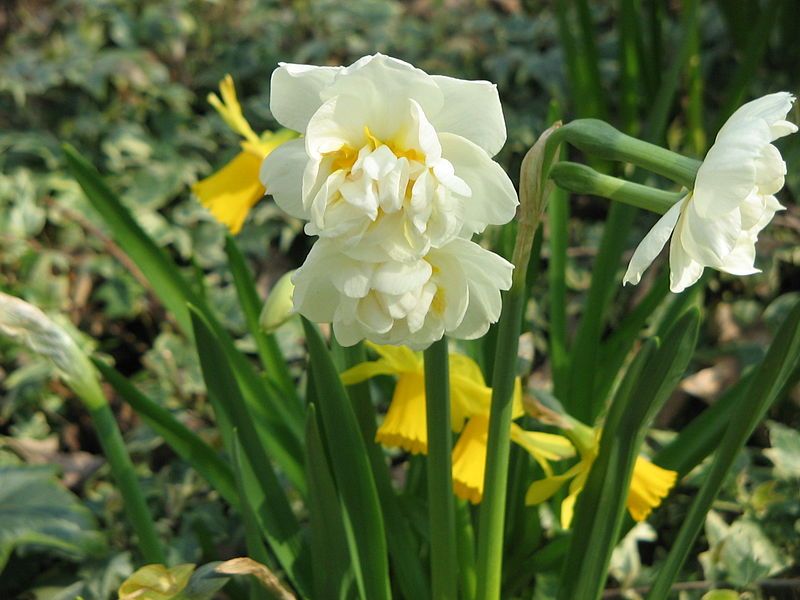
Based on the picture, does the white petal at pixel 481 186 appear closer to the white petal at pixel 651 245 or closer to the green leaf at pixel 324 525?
the white petal at pixel 651 245

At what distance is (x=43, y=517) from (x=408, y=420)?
Answer: 67cm

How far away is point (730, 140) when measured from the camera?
2.22ft

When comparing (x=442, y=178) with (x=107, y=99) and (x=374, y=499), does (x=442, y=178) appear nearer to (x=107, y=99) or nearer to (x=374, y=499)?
(x=374, y=499)

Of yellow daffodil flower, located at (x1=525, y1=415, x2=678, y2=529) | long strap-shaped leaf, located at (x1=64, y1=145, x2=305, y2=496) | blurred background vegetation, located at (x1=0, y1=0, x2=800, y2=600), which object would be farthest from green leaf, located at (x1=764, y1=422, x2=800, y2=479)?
long strap-shaped leaf, located at (x1=64, y1=145, x2=305, y2=496)

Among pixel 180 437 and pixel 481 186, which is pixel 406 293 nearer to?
pixel 481 186

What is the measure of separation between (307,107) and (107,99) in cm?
188

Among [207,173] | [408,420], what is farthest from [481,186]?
[207,173]

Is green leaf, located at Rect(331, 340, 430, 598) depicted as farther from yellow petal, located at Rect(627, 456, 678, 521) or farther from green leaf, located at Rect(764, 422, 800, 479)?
green leaf, located at Rect(764, 422, 800, 479)

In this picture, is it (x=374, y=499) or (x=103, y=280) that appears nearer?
(x=374, y=499)

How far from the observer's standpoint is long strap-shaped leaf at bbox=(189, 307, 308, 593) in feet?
3.32

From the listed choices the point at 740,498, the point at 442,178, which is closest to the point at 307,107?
the point at 442,178

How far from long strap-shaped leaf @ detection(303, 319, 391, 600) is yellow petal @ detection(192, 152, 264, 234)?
1.11ft

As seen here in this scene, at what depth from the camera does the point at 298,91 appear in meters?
0.69

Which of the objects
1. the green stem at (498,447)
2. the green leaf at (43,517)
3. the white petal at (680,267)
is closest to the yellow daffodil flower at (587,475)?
the green stem at (498,447)
